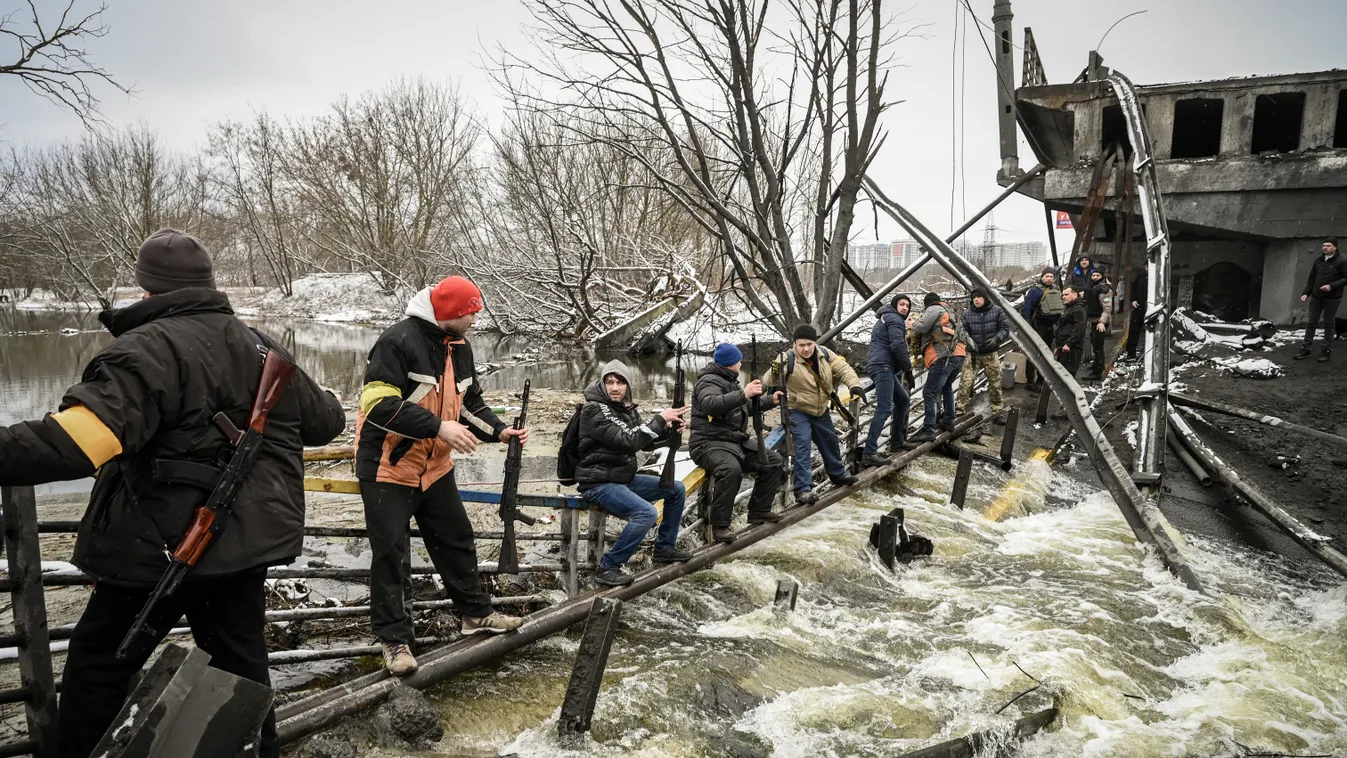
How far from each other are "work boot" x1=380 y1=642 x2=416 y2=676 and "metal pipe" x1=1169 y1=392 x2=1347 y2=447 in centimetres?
842

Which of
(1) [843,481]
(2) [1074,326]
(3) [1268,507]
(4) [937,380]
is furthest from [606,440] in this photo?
(2) [1074,326]

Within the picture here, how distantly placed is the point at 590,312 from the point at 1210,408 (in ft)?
49.4

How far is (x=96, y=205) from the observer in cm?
3419

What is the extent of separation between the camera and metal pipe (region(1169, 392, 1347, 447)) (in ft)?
24.4

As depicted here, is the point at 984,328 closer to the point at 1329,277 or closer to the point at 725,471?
the point at 1329,277

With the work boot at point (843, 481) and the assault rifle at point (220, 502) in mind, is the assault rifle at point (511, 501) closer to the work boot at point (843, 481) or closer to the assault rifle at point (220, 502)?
the assault rifle at point (220, 502)

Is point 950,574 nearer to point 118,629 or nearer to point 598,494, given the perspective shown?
point 598,494

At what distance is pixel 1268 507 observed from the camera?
730 cm

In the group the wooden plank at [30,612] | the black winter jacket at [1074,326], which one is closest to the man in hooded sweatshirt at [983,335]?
the black winter jacket at [1074,326]

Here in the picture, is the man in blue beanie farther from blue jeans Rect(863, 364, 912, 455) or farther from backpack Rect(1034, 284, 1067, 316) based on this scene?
backpack Rect(1034, 284, 1067, 316)

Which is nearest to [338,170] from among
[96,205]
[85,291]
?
[96,205]

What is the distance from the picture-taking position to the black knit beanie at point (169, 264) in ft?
8.43

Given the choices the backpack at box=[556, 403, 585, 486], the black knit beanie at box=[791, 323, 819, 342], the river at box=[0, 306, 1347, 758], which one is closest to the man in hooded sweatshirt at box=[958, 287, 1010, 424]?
the river at box=[0, 306, 1347, 758]

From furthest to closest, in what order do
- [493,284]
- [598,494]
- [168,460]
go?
[493,284], [598,494], [168,460]
